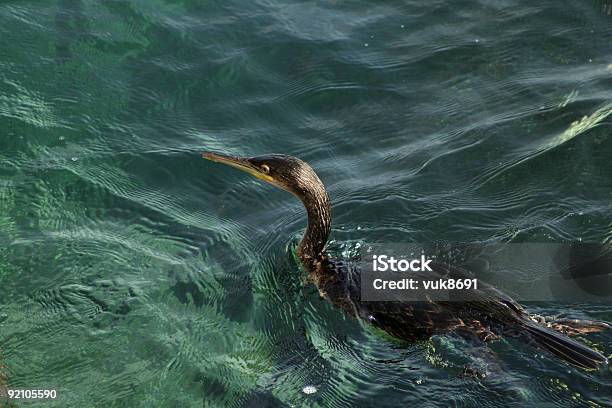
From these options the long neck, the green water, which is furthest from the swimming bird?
the green water

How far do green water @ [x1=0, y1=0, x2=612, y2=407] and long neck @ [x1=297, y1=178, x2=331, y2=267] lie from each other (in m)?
0.22

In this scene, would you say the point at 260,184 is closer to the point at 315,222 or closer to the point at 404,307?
the point at 315,222

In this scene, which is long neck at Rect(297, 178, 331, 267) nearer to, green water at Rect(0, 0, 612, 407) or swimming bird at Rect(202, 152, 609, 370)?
swimming bird at Rect(202, 152, 609, 370)

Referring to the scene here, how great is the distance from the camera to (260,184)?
26.8 feet

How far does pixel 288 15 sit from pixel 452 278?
15.9 ft

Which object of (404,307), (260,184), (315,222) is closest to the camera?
(404,307)

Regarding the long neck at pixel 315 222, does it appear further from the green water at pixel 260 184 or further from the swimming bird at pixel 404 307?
the green water at pixel 260 184

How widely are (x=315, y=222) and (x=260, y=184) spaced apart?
4.09 feet

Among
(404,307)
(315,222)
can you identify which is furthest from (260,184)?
(404,307)

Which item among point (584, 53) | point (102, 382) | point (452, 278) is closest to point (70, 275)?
point (102, 382)

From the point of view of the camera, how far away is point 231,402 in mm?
6020

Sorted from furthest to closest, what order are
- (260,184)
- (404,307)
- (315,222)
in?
(260,184) → (315,222) → (404,307)

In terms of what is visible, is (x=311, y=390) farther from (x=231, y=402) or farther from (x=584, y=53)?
(x=584, y=53)

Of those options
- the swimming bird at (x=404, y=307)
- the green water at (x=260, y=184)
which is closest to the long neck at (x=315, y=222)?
the swimming bird at (x=404, y=307)
